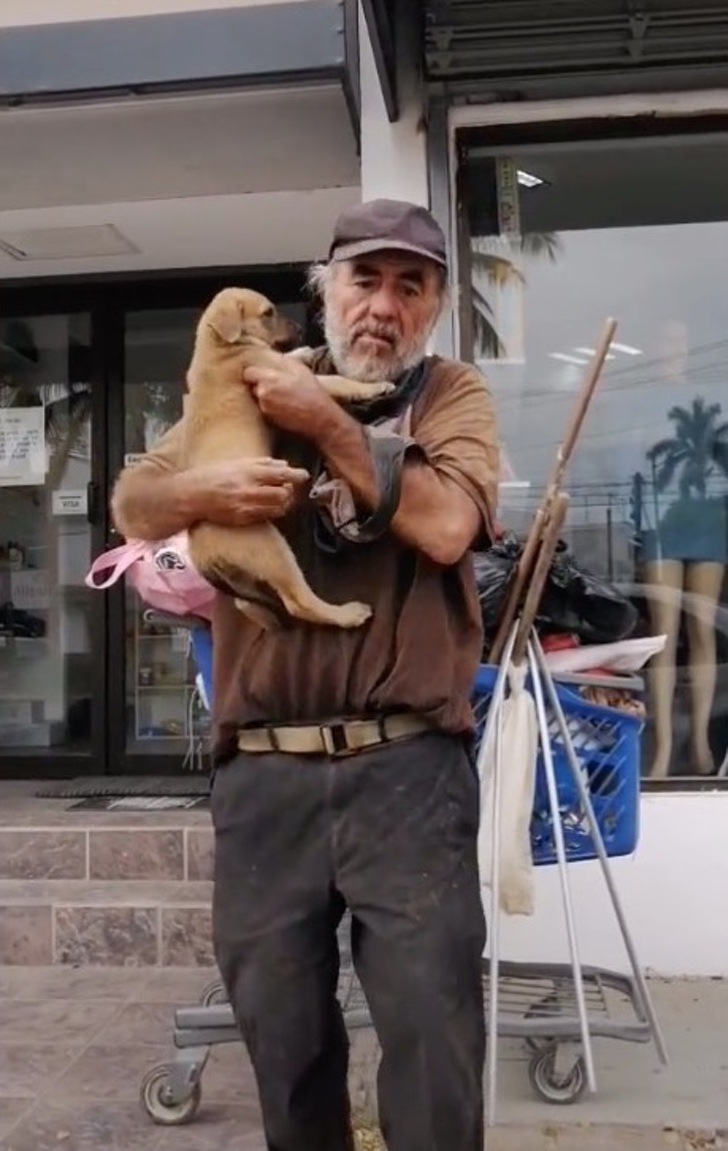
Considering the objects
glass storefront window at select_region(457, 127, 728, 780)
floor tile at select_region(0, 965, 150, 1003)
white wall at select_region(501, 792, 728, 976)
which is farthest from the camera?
glass storefront window at select_region(457, 127, 728, 780)

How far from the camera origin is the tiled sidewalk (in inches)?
130

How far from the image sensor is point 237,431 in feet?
6.76

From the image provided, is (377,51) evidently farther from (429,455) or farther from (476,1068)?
(476,1068)

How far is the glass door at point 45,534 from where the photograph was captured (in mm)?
6602

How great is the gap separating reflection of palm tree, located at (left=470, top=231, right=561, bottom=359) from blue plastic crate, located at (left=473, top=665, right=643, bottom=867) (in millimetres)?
1841

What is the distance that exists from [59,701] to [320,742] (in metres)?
4.72

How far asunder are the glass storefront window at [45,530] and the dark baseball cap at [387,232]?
180 inches

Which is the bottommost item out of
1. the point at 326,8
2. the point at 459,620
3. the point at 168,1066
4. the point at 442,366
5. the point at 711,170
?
the point at 168,1066

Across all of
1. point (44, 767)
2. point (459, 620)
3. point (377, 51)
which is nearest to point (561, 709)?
point (459, 620)

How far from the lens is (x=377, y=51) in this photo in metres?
4.16

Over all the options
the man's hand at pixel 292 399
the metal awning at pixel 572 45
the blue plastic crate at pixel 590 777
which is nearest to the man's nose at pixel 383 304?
the man's hand at pixel 292 399

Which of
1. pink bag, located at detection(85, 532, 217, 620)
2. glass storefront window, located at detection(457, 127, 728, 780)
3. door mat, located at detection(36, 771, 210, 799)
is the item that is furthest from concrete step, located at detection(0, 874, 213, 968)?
pink bag, located at detection(85, 532, 217, 620)

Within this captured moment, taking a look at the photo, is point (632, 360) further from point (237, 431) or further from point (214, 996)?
Answer: point (237, 431)

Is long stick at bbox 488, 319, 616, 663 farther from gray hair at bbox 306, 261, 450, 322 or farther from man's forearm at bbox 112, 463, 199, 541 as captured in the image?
man's forearm at bbox 112, 463, 199, 541
